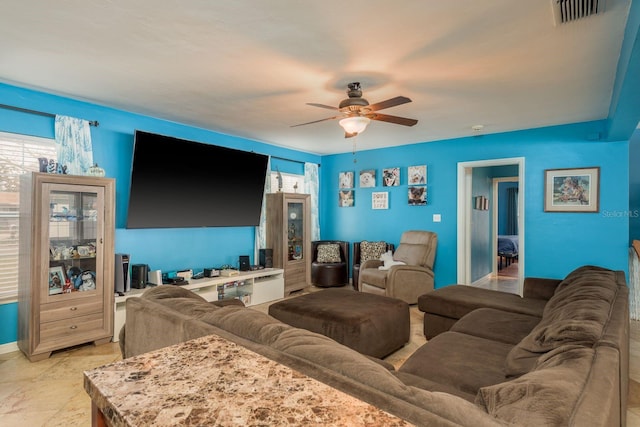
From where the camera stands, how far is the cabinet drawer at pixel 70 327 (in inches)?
119

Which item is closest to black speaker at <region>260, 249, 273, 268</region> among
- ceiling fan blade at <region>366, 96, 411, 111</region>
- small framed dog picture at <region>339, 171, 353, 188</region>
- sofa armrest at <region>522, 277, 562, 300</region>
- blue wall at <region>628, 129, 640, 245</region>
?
small framed dog picture at <region>339, 171, 353, 188</region>

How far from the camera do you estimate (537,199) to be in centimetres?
452

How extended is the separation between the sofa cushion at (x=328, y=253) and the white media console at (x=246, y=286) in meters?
0.97

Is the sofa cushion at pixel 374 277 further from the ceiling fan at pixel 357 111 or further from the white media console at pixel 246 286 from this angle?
the ceiling fan at pixel 357 111

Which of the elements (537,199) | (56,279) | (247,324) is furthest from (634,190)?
(56,279)

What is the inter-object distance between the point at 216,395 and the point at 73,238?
3.29 meters

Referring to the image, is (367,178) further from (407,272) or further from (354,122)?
(354,122)

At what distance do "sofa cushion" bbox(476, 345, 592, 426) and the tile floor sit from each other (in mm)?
1753

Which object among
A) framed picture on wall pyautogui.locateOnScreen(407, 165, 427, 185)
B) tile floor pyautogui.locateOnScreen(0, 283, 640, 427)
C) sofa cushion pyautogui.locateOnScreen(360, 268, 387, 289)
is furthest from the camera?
framed picture on wall pyautogui.locateOnScreen(407, 165, 427, 185)

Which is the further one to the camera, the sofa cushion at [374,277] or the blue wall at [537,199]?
the sofa cushion at [374,277]

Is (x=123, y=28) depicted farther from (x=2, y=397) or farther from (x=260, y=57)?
(x=2, y=397)

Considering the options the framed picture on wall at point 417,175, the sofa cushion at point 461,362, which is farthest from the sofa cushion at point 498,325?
the framed picture on wall at point 417,175

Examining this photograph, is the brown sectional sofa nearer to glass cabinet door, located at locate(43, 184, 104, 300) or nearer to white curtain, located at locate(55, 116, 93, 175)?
glass cabinet door, located at locate(43, 184, 104, 300)

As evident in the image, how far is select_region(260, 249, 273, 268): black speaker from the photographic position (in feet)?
17.3
